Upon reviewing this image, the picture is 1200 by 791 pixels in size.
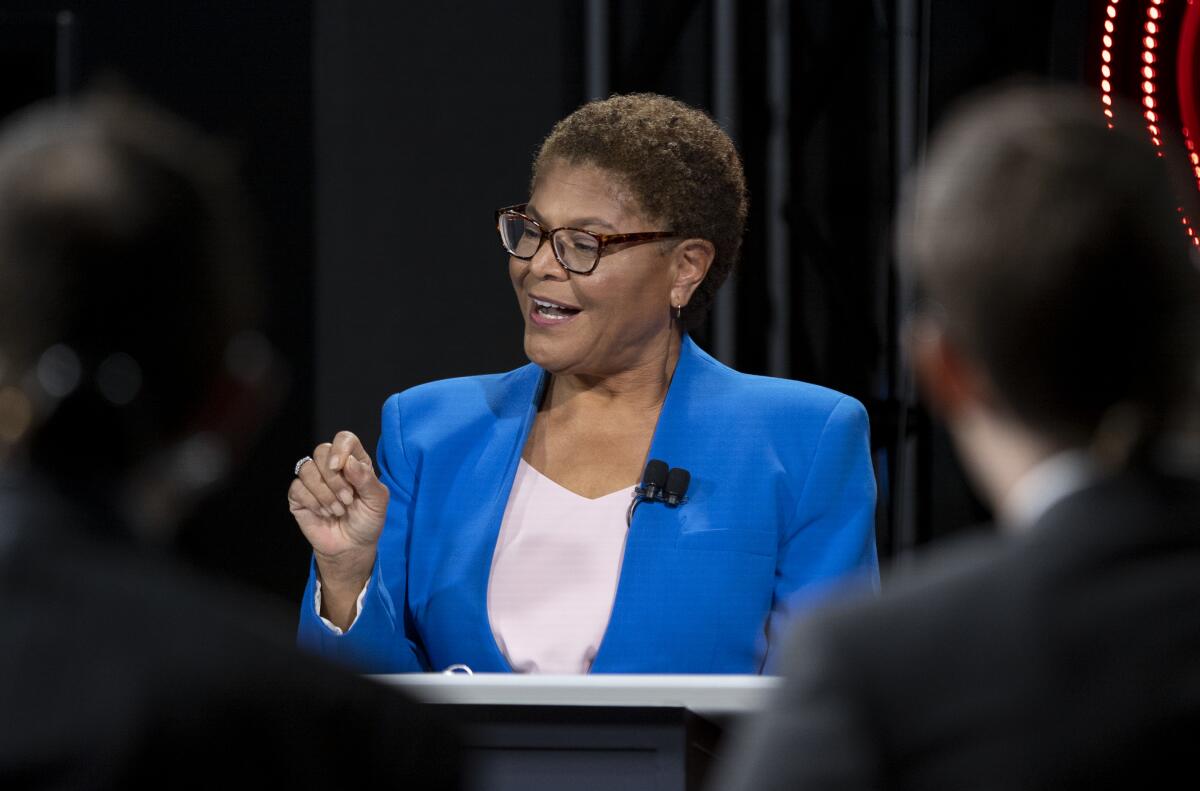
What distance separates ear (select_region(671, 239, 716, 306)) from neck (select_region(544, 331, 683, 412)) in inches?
3.8

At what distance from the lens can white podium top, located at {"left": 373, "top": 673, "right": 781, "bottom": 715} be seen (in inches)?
67.0

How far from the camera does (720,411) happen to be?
2.56 metres

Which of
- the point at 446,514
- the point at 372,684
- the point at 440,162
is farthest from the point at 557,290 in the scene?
the point at 440,162

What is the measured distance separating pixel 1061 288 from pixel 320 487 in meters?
1.51

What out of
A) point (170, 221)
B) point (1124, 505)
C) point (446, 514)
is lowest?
point (446, 514)

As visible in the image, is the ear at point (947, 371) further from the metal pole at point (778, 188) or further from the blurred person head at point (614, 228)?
the metal pole at point (778, 188)

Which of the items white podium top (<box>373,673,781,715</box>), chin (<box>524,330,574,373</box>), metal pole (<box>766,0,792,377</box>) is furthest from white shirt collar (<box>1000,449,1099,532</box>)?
metal pole (<box>766,0,792,377</box>)

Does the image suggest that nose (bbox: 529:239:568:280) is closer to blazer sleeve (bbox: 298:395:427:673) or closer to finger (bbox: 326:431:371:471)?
blazer sleeve (bbox: 298:395:427:673)

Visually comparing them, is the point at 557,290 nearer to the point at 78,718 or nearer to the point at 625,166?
the point at 625,166

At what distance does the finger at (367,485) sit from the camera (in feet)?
7.41

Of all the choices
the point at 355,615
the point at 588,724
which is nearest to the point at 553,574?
the point at 355,615

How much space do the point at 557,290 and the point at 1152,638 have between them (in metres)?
1.72

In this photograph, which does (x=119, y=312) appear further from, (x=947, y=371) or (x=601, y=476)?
(x=601, y=476)

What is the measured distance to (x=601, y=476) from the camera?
252cm
